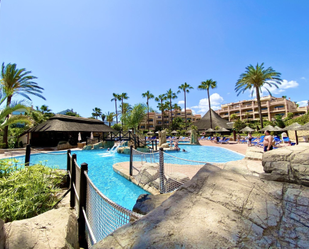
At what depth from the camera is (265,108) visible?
50.8m

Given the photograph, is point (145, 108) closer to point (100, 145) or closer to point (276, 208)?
point (100, 145)

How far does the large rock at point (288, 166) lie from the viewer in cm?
170

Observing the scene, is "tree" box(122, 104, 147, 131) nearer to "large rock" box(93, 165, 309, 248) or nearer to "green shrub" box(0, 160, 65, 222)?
"green shrub" box(0, 160, 65, 222)

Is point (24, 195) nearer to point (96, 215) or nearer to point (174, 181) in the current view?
point (96, 215)

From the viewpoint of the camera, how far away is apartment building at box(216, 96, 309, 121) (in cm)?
4581

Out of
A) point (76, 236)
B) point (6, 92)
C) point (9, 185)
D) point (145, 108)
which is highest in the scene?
point (145, 108)

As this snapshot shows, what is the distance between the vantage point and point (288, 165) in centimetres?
184

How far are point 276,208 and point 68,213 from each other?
326cm

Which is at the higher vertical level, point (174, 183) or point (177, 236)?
point (177, 236)

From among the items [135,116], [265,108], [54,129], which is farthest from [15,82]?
[265,108]

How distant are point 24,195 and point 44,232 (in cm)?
148

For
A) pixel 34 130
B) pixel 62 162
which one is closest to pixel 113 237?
pixel 62 162

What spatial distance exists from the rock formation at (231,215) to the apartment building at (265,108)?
5572 centimetres

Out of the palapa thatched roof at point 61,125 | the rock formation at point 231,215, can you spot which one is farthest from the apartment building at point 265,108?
the rock formation at point 231,215
